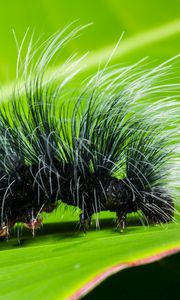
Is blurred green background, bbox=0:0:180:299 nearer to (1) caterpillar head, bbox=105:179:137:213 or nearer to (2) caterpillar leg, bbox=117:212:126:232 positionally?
(1) caterpillar head, bbox=105:179:137:213

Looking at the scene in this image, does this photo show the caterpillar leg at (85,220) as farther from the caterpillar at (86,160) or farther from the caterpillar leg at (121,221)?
the caterpillar leg at (121,221)

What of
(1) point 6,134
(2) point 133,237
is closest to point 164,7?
(1) point 6,134

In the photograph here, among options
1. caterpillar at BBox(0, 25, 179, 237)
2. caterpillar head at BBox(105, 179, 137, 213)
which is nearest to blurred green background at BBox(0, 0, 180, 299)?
caterpillar at BBox(0, 25, 179, 237)

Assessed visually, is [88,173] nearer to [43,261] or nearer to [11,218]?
[11,218]

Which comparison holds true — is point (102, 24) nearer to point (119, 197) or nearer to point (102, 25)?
point (102, 25)

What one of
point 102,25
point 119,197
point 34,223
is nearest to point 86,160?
point 119,197
